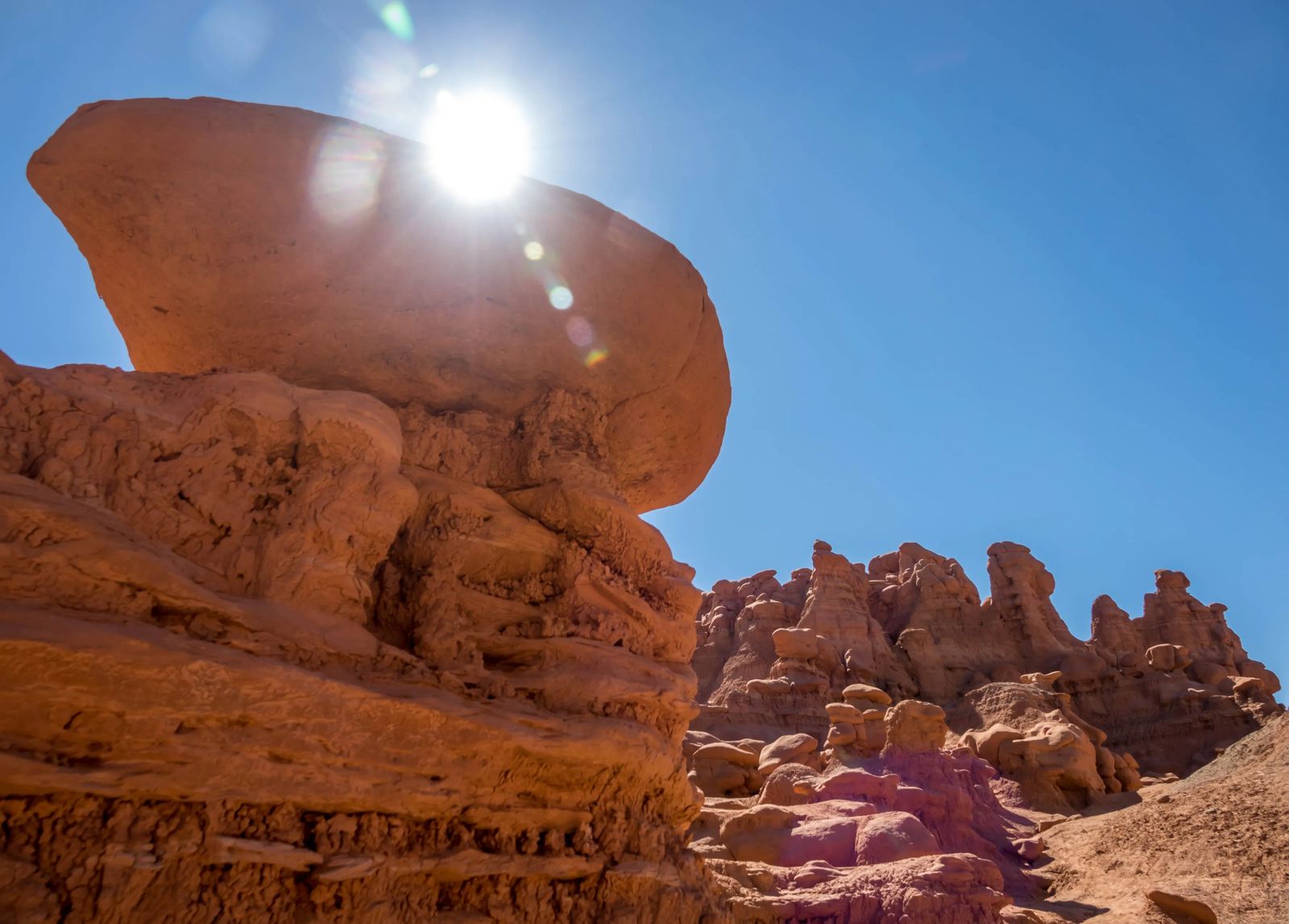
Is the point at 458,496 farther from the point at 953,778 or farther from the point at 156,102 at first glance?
the point at 953,778

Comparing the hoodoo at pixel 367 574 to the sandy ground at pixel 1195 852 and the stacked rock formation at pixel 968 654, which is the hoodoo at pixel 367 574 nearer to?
the sandy ground at pixel 1195 852

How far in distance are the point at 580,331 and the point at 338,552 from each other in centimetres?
277

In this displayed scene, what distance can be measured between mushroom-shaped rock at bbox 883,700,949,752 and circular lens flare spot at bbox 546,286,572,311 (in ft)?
35.6

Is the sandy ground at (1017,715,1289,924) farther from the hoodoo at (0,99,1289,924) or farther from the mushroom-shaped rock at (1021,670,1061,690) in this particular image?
the mushroom-shaped rock at (1021,670,1061,690)

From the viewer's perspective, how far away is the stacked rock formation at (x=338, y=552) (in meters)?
3.67

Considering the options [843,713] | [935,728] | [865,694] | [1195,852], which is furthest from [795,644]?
[1195,852]

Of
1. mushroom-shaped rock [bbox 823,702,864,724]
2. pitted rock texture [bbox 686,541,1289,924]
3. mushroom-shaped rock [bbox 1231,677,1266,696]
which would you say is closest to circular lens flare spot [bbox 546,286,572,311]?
pitted rock texture [bbox 686,541,1289,924]

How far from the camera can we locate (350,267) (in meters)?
6.19

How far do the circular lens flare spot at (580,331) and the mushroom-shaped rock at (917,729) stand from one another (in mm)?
10508

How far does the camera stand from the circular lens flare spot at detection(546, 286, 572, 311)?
6633 millimetres

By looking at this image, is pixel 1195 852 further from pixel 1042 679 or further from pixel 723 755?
pixel 1042 679

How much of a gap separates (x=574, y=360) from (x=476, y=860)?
3.76 m

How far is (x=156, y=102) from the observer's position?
18.5ft

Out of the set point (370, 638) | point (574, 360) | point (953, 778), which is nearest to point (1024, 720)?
point (953, 778)
